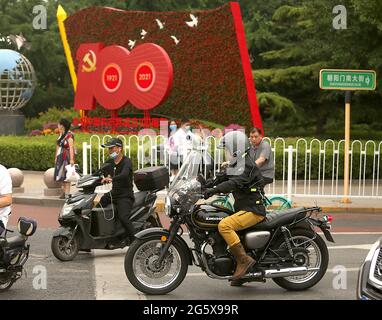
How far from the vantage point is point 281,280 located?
809 cm

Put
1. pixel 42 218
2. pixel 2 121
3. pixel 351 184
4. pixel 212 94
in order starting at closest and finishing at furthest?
pixel 42 218, pixel 351 184, pixel 212 94, pixel 2 121

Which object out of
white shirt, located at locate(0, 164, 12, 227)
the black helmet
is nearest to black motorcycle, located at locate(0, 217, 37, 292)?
white shirt, located at locate(0, 164, 12, 227)

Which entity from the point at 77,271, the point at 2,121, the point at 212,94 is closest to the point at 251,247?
the point at 77,271

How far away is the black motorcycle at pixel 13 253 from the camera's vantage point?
7.63m

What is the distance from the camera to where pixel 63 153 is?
14.9 metres

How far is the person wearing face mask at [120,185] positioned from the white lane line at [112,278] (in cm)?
49

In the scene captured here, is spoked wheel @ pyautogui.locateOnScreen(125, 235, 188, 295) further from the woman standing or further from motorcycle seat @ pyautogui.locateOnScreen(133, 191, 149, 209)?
the woman standing

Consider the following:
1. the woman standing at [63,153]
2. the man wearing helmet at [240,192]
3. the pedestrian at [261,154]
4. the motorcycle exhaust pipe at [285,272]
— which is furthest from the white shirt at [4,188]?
the woman standing at [63,153]

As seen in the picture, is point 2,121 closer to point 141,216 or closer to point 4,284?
point 141,216

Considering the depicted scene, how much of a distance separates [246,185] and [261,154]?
371 cm

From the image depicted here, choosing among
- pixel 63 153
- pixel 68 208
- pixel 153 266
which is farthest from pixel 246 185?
pixel 63 153

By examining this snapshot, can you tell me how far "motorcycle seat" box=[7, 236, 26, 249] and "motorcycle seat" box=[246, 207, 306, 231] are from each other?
2.36m

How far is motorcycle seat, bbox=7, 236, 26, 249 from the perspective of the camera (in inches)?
304
